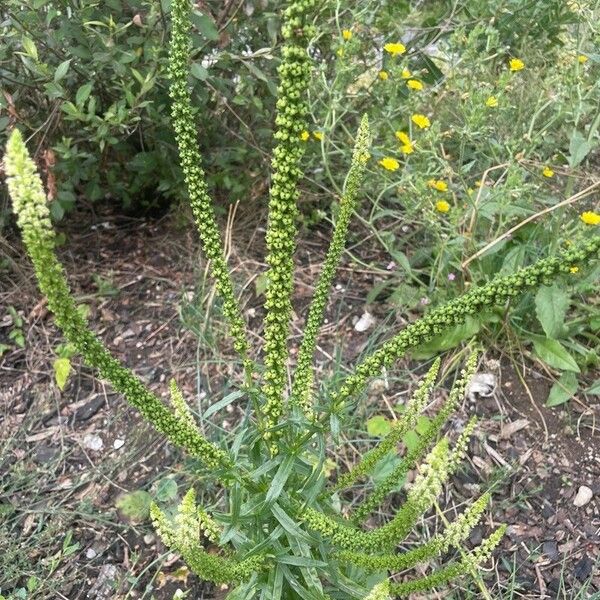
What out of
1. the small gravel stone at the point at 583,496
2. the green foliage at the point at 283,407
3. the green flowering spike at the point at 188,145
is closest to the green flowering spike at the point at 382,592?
the green foliage at the point at 283,407

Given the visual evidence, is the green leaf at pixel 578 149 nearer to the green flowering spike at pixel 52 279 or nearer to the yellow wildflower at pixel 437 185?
the yellow wildflower at pixel 437 185

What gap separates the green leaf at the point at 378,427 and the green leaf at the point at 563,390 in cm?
84

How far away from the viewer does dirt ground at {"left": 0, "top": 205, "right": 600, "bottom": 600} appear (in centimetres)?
275

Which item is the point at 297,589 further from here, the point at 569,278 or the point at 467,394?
the point at 569,278

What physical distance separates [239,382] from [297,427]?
1.35m

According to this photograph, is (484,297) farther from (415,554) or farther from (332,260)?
(415,554)

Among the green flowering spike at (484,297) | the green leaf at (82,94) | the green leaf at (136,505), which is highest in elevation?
the green flowering spike at (484,297)

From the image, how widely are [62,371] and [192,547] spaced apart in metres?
1.90

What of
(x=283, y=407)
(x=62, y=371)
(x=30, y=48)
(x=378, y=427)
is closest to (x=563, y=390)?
(x=378, y=427)

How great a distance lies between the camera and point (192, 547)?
1.78 metres

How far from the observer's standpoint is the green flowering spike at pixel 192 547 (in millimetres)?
1768

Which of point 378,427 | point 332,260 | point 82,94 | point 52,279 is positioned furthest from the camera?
point 82,94

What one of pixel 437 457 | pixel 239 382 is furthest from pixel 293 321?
pixel 437 457

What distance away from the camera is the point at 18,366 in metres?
3.61
